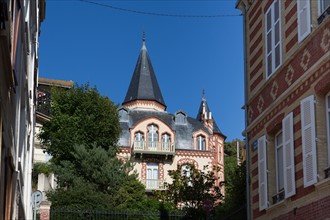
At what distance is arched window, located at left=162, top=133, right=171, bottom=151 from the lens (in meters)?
65.8

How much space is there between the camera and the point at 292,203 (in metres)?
15.8

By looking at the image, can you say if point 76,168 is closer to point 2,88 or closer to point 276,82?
point 276,82

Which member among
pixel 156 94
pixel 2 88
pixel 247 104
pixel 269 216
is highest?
pixel 156 94

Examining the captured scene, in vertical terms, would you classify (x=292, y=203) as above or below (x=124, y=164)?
below

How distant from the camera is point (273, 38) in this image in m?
17.9

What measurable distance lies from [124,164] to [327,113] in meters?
33.2

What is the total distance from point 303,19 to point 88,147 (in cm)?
3229

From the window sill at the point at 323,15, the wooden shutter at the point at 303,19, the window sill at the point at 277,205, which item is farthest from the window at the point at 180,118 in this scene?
the window sill at the point at 323,15

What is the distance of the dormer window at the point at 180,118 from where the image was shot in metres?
69.8

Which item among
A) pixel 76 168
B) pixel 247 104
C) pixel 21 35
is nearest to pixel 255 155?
pixel 247 104

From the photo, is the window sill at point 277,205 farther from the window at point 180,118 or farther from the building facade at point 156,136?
the window at point 180,118

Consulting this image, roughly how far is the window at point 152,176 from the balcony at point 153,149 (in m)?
1.08

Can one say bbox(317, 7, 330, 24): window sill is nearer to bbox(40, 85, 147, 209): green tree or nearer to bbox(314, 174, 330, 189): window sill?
bbox(314, 174, 330, 189): window sill

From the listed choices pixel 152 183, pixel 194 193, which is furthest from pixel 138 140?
pixel 194 193
